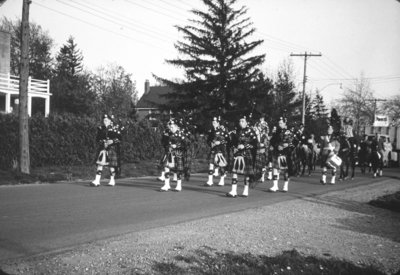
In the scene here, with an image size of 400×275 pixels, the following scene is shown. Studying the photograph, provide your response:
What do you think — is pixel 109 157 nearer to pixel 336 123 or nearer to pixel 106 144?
pixel 106 144

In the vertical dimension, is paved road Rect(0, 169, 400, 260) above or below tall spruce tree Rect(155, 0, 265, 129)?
below

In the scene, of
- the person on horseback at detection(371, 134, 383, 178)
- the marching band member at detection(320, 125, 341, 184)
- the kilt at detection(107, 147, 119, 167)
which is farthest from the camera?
the person on horseback at detection(371, 134, 383, 178)

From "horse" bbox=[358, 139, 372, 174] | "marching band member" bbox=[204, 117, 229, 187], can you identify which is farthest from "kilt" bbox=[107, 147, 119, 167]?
"horse" bbox=[358, 139, 372, 174]

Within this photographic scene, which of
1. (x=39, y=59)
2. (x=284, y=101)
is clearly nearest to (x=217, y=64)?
(x=284, y=101)

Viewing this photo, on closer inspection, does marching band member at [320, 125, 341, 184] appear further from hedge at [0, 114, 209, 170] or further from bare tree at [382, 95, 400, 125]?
bare tree at [382, 95, 400, 125]

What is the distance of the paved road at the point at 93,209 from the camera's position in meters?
6.71

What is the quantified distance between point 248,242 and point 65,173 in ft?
39.1

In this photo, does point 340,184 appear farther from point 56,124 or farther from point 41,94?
point 41,94

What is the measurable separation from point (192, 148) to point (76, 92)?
27.2 m

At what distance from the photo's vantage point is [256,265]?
218 inches

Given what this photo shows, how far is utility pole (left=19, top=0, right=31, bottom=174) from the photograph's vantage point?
15.6m

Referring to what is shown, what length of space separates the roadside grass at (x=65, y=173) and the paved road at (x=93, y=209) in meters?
1.48

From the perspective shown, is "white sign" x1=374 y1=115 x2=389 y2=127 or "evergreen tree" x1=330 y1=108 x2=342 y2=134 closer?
"evergreen tree" x1=330 y1=108 x2=342 y2=134

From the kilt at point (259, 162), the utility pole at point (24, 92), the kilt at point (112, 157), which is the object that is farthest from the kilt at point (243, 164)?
the utility pole at point (24, 92)
